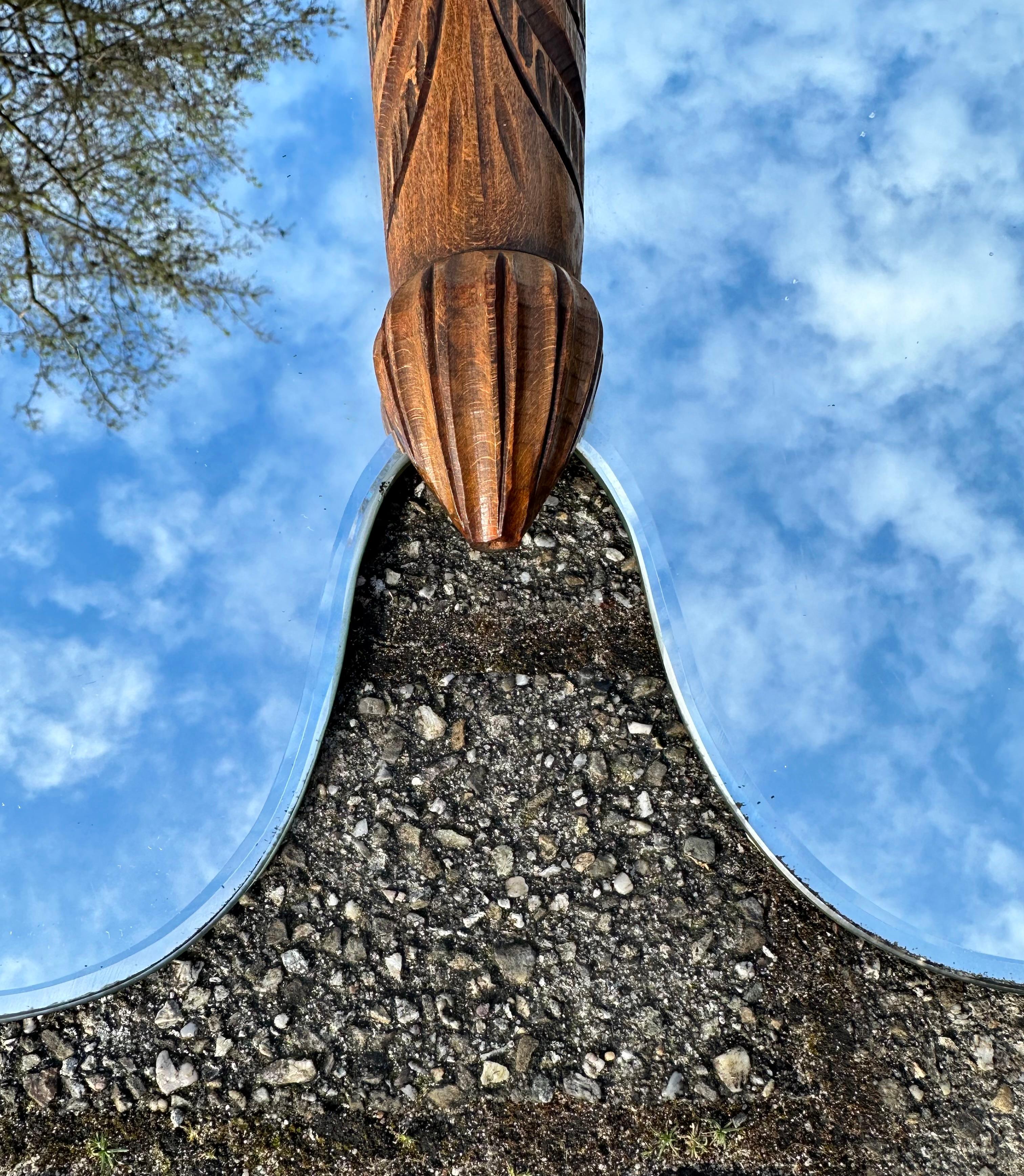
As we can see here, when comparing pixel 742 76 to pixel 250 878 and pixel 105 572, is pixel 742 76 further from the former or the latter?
pixel 250 878

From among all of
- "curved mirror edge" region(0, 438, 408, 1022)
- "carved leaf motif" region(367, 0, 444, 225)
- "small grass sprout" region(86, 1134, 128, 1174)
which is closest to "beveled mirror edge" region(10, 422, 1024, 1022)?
"curved mirror edge" region(0, 438, 408, 1022)

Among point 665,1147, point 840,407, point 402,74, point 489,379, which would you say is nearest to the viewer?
point 489,379

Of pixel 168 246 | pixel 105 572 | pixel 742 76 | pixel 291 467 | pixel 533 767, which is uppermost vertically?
pixel 742 76

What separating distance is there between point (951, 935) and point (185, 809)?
1.05 m

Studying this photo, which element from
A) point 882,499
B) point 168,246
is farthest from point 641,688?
point 168,246

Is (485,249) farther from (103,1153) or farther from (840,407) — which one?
(103,1153)

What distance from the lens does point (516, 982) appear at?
129 centimetres

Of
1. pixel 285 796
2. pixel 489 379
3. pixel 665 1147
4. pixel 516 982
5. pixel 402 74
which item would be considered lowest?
pixel 665 1147

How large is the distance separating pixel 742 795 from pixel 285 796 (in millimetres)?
629

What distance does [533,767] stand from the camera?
1354 mm

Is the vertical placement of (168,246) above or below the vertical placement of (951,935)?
above

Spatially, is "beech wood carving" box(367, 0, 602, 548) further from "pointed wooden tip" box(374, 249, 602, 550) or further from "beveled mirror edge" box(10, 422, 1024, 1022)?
"beveled mirror edge" box(10, 422, 1024, 1022)

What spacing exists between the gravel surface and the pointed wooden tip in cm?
73

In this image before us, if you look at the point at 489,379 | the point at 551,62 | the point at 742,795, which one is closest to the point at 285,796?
the point at 742,795
